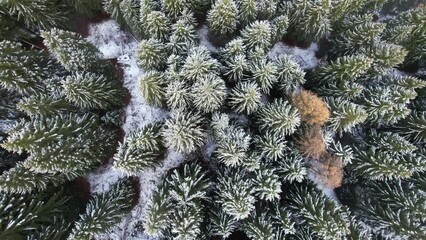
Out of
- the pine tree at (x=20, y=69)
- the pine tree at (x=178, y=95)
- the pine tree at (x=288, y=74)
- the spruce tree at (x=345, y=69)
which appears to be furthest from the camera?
the pine tree at (x=288, y=74)

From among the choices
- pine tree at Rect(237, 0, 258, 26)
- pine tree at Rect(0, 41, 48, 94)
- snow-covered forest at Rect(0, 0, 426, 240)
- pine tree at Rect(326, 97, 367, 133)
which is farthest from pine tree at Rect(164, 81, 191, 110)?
pine tree at Rect(326, 97, 367, 133)

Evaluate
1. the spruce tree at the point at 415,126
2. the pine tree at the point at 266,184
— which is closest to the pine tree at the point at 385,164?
the spruce tree at the point at 415,126

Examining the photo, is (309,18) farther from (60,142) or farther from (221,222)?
(60,142)

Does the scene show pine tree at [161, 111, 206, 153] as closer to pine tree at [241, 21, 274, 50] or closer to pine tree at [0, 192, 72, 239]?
pine tree at [241, 21, 274, 50]

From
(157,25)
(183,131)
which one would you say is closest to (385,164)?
(183,131)

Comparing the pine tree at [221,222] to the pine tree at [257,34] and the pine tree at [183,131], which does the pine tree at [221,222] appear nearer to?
the pine tree at [183,131]
